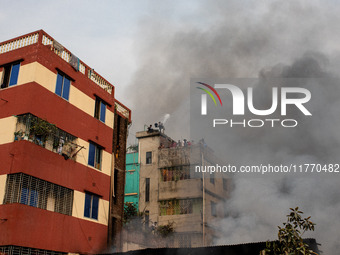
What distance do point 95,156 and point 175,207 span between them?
15619mm

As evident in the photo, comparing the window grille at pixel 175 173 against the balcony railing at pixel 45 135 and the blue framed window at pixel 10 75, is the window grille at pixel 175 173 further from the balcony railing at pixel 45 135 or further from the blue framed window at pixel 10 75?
the blue framed window at pixel 10 75

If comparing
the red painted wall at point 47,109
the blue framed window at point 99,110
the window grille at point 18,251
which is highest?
the blue framed window at point 99,110

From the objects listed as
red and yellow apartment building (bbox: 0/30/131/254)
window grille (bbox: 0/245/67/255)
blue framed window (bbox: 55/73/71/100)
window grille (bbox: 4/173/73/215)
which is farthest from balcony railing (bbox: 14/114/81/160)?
window grille (bbox: 0/245/67/255)

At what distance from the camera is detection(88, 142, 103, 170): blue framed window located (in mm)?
26703

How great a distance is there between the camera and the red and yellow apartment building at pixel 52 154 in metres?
21.1

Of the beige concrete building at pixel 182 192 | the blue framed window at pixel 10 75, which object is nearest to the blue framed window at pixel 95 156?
the blue framed window at pixel 10 75

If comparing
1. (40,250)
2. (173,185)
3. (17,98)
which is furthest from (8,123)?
(173,185)

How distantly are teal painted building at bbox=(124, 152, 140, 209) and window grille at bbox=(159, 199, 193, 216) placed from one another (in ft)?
11.6

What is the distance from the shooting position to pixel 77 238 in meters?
24.0

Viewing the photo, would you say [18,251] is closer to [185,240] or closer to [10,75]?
[10,75]

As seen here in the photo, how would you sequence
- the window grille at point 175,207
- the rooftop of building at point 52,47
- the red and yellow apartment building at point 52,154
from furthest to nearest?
the window grille at point 175,207 < the rooftop of building at point 52,47 < the red and yellow apartment building at point 52,154

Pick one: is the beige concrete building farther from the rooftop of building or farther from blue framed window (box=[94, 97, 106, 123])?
the rooftop of building

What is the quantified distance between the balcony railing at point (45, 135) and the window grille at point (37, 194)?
2017 millimetres

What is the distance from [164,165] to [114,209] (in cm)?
1470
